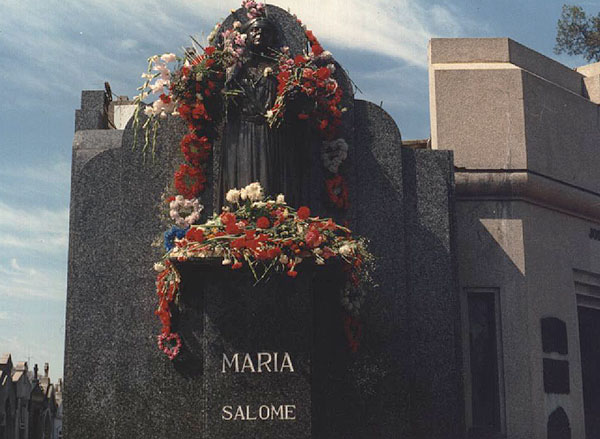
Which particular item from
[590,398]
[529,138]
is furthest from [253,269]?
[590,398]

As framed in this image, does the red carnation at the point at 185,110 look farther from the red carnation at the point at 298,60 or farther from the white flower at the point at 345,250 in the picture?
the white flower at the point at 345,250

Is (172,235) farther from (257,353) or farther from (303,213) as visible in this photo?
(257,353)

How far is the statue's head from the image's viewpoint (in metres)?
10.6

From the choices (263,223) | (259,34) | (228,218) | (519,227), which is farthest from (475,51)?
(228,218)

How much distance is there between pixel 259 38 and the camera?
10539 mm

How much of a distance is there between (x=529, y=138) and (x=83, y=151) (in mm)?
6623

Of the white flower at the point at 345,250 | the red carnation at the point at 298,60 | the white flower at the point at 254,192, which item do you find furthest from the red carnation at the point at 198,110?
the white flower at the point at 345,250

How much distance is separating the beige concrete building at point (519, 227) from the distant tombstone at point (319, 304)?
4.72 feet

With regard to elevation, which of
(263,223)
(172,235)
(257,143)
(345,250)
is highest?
(257,143)

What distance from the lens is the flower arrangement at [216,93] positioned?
10273 millimetres

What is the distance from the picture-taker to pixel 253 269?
884cm

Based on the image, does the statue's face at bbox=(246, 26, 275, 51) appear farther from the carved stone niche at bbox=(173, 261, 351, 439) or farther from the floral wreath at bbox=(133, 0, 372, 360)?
A: the carved stone niche at bbox=(173, 261, 351, 439)

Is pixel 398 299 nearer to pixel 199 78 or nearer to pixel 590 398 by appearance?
pixel 199 78

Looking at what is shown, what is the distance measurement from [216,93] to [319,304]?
2.87 meters
